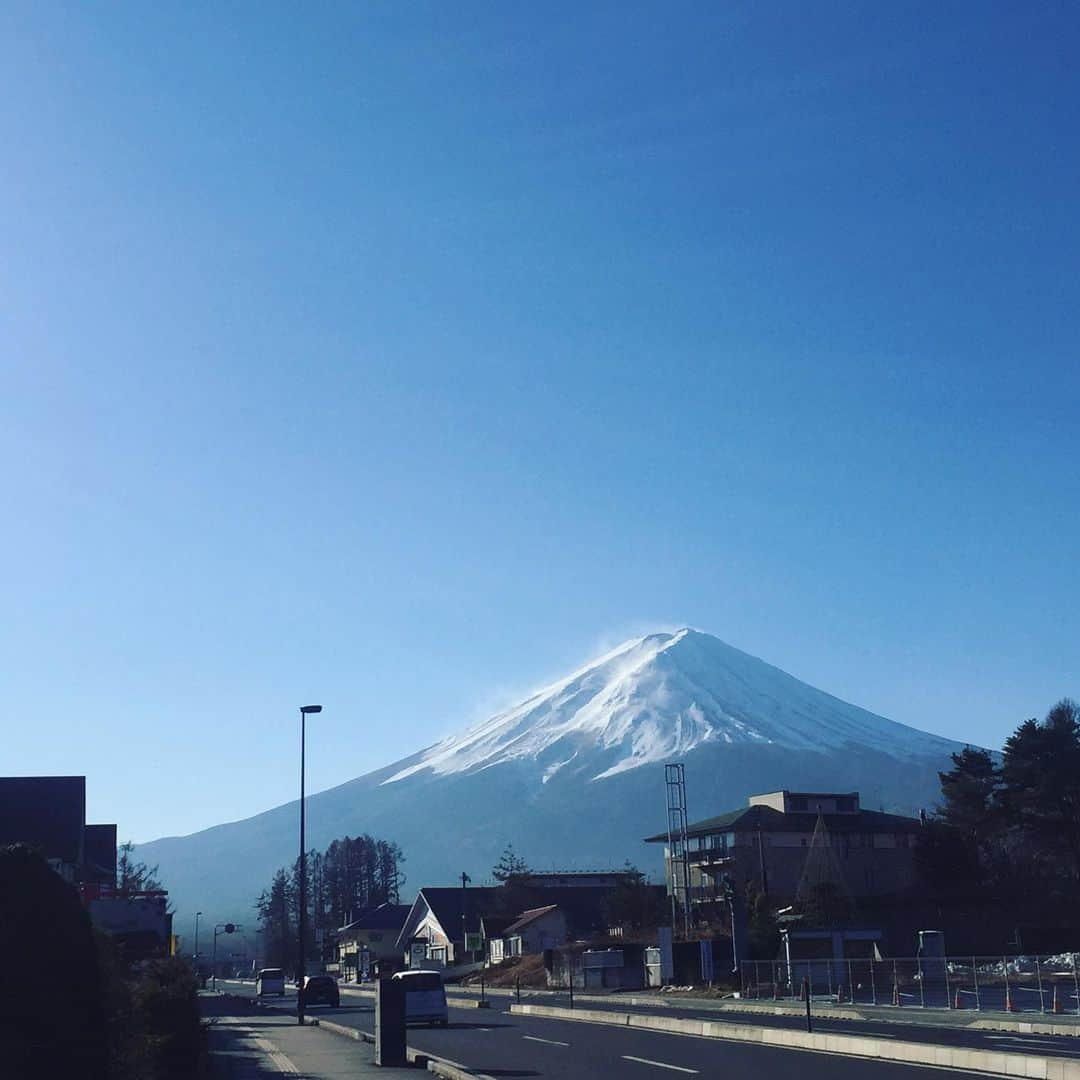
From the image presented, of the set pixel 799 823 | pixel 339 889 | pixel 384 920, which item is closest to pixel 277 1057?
pixel 799 823

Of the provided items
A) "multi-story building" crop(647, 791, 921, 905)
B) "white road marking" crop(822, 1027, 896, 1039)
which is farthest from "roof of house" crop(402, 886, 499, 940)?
"white road marking" crop(822, 1027, 896, 1039)

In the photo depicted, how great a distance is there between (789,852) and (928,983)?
42.5 meters

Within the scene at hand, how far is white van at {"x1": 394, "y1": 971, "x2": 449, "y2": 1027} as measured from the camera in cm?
3603

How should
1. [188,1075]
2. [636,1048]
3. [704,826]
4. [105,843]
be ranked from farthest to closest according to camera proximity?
[704,826]
[105,843]
[636,1048]
[188,1075]

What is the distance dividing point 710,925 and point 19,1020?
6619cm

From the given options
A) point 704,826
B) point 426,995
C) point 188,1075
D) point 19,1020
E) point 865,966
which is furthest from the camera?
point 704,826

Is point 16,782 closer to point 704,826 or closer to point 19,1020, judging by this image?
point 19,1020

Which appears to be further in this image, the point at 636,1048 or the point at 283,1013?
the point at 283,1013

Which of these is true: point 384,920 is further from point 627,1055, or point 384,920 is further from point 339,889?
point 627,1055

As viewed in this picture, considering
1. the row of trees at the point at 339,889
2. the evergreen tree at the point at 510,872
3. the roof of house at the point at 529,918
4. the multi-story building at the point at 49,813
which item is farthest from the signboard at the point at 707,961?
the row of trees at the point at 339,889

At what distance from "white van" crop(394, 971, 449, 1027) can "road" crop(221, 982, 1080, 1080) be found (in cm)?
238

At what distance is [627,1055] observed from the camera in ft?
72.9

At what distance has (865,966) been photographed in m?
39.7

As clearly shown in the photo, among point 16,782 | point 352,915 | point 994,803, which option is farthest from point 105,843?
point 352,915
